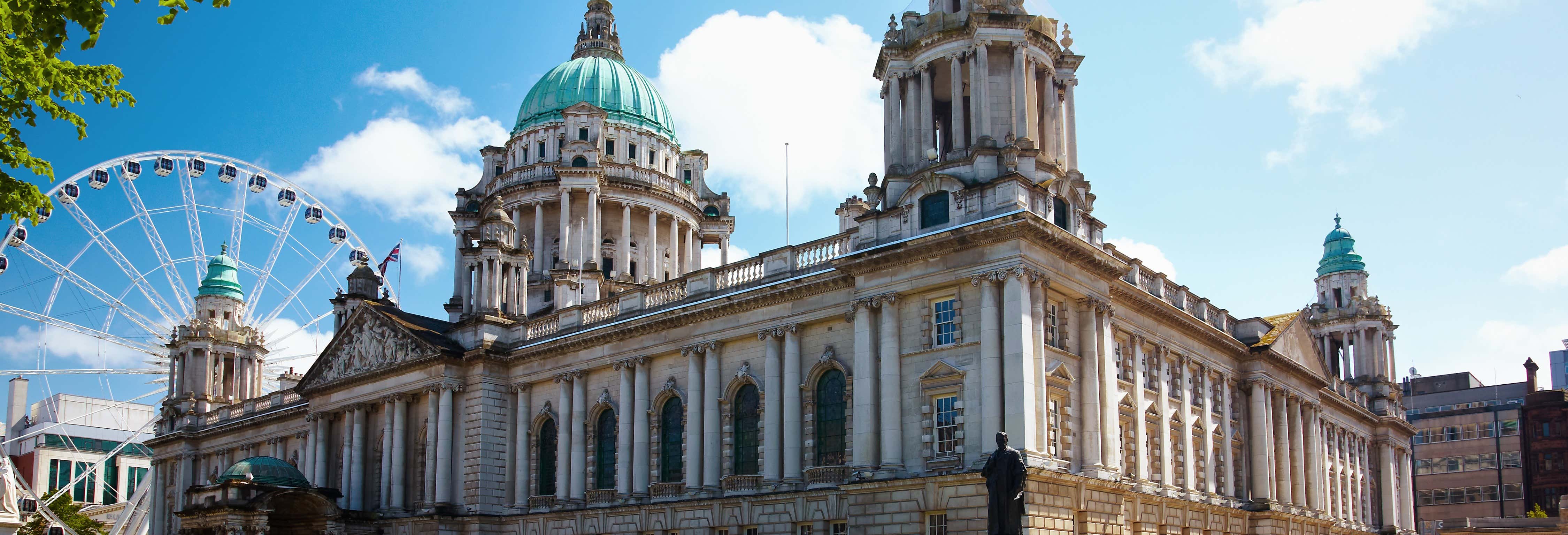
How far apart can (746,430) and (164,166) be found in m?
50.2

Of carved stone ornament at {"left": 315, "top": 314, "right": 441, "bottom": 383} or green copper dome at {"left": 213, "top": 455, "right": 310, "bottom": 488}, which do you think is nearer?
green copper dome at {"left": 213, "top": 455, "right": 310, "bottom": 488}

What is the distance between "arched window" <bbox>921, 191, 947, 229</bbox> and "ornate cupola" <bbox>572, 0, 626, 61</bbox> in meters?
42.3

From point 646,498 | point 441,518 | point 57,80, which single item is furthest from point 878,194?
point 57,80

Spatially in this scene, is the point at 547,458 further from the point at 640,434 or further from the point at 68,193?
the point at 68,193

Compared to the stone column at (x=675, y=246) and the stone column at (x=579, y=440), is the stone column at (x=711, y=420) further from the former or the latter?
the stone column at (x=675, y=246)

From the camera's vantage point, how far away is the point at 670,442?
4719cm

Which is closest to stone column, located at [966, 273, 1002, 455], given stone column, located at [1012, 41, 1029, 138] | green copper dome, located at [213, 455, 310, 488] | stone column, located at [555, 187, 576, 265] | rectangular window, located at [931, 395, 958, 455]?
rectangular window, located at [931, 395, 958, 455]

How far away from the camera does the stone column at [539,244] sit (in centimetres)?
6856

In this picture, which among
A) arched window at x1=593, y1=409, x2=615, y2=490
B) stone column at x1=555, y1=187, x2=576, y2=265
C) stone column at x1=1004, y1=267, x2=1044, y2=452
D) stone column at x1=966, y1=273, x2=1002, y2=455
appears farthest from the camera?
stone column at x1=555, y1=187, x2=576, y2=265

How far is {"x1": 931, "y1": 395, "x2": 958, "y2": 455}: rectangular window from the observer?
120 feet

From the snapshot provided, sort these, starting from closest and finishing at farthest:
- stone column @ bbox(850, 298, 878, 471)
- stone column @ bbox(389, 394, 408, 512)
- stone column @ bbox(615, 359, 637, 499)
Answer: stone column @ bbox(850, 298, 878, 471) → stone column @ bbox(615, 359, 637, 499) → stone column @ bbox(389, 394, 408, 512)

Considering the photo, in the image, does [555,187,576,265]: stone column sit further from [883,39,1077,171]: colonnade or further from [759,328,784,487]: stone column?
[883,39,1077,171]: colonnade

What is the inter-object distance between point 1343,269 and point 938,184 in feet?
A: 155

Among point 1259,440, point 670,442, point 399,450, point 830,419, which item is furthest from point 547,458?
point 1259,440
